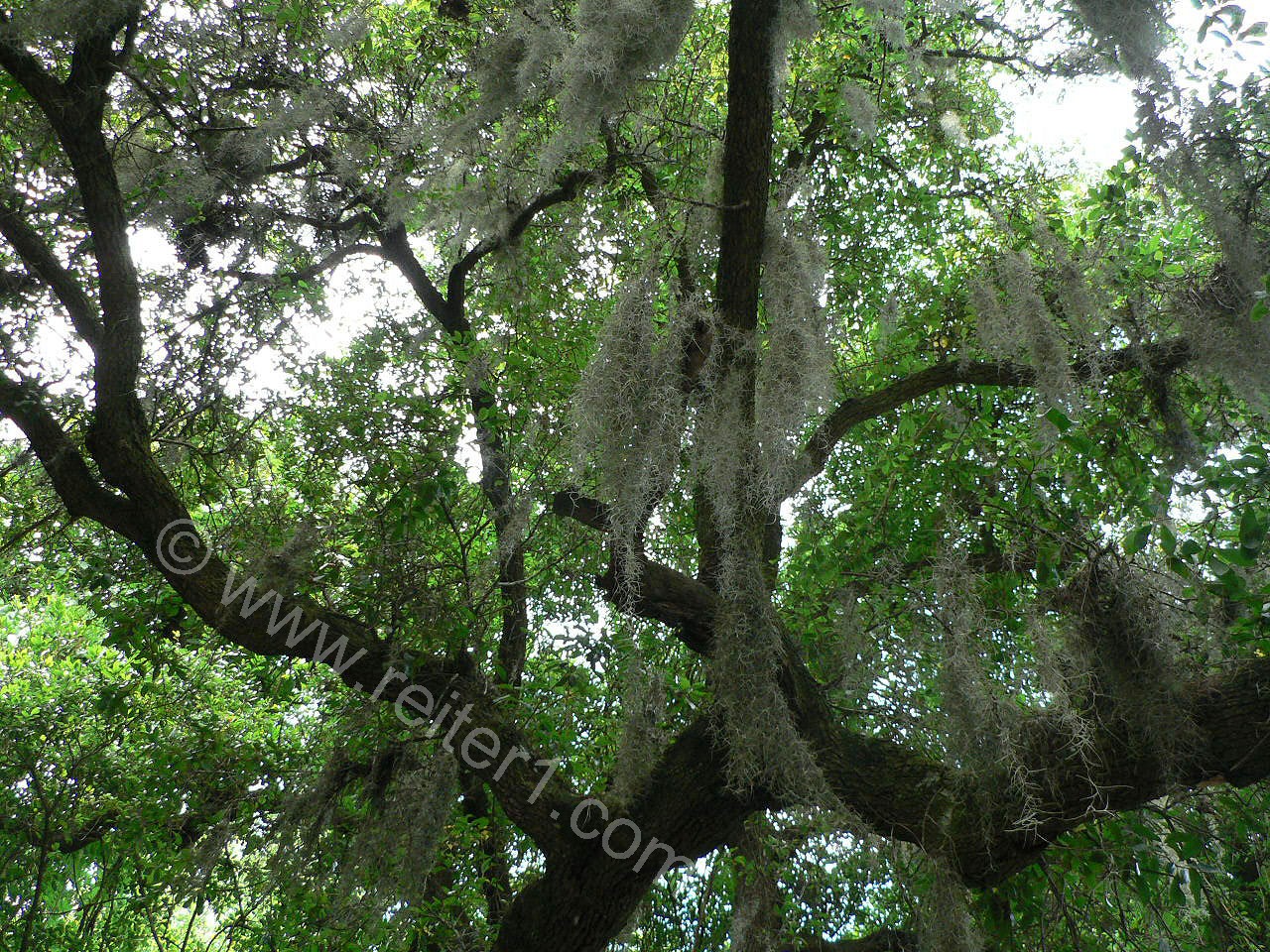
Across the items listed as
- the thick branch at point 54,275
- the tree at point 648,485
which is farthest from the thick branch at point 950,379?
the thick branch at point 54,275

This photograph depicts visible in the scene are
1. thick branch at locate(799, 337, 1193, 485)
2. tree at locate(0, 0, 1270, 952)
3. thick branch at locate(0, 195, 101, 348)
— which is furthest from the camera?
thick branch at locate(0, 195, 101, 348)

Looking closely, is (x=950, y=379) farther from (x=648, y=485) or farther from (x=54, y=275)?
(x=54, y=275)

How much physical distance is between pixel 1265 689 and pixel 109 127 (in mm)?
6233

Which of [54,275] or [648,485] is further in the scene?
[54,275]

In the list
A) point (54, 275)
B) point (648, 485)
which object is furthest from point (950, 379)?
point (54, 275)

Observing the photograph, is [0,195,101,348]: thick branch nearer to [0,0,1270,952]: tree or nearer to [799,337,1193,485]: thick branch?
[0,0,1270,952]: tree

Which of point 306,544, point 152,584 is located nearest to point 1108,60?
point 306,544

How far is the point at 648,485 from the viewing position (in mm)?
3025

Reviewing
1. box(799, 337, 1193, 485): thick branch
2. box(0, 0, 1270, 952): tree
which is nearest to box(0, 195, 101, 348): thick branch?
box(0, 0, 1270, 952): tree

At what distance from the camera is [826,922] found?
17.1ft

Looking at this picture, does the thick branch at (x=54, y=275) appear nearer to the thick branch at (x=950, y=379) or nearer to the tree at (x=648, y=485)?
the tree at (x=648, y=485)

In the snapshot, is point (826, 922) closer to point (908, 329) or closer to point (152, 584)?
point (908, 329)

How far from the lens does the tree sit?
9.98ft

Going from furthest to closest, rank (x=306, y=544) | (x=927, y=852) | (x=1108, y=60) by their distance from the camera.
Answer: (x=306, y=544)
(x=1108, y=60)
(x=927, y=852)
